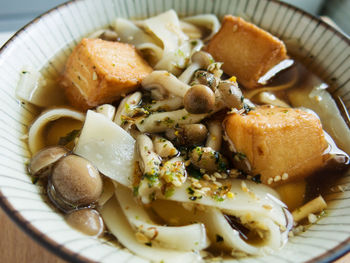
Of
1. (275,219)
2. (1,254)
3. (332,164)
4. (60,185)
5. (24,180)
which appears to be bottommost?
(1,254)

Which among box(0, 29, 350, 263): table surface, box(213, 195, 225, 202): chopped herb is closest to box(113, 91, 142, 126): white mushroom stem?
box(213, 195, 225, 202): chopped herb

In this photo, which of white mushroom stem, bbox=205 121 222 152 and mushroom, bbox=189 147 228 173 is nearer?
mushroom, bbox=189 147 228 173

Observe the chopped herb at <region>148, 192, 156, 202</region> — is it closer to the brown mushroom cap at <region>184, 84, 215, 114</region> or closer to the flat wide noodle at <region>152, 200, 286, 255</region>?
the flat wide noodle at <region>152, 200, 286, 255</region>

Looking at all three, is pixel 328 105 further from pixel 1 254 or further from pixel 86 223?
pixel 1 254

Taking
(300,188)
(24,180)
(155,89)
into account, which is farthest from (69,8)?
(300,188)

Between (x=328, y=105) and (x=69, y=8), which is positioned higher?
(x=328, y=105)

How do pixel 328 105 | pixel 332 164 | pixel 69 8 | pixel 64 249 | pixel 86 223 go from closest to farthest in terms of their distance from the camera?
A: pixel 64 249
pixel 86 223
pixel 332 164
pixel 328 105
pixel 69 8
